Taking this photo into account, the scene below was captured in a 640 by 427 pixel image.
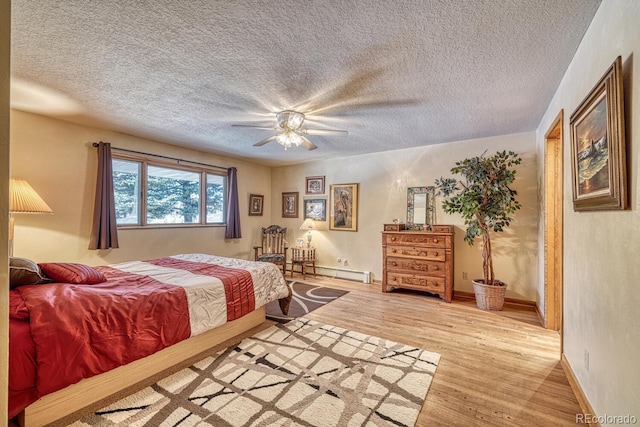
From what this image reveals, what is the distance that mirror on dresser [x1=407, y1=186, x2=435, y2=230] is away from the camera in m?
4.68

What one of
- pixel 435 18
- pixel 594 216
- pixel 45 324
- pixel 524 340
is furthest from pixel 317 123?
pixel 524 340

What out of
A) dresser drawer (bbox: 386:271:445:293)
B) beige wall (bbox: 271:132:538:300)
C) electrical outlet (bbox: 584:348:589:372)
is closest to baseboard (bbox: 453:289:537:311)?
beige wall (bbox: 271:132:538:300)

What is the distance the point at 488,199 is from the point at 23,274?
4.81m

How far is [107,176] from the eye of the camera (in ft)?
12.5

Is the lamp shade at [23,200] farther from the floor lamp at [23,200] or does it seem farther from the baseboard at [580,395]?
the baseboard at [580,395]

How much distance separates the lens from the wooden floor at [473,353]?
71.8 inches

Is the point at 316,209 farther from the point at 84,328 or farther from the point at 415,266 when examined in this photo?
the point at 84,328

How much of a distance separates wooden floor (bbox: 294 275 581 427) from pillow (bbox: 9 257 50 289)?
2623mm

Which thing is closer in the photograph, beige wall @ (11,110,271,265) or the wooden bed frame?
the wooden bed frame

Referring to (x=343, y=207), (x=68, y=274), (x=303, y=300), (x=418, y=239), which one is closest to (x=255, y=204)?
(x=343, y=207)

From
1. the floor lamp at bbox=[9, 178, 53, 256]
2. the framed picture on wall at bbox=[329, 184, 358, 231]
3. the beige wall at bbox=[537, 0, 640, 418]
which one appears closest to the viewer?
the beige wall at bbox=[537, 0, 640, 418]

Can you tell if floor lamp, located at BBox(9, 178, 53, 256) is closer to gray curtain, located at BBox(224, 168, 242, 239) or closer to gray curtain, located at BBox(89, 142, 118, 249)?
gray curtain, located at BBox(89, 142, 118, 249)

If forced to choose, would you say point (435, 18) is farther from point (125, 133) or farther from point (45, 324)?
point (125, 133)

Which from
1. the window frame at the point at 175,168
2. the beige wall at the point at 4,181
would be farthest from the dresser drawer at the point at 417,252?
the beige wall at the point at 4,181
